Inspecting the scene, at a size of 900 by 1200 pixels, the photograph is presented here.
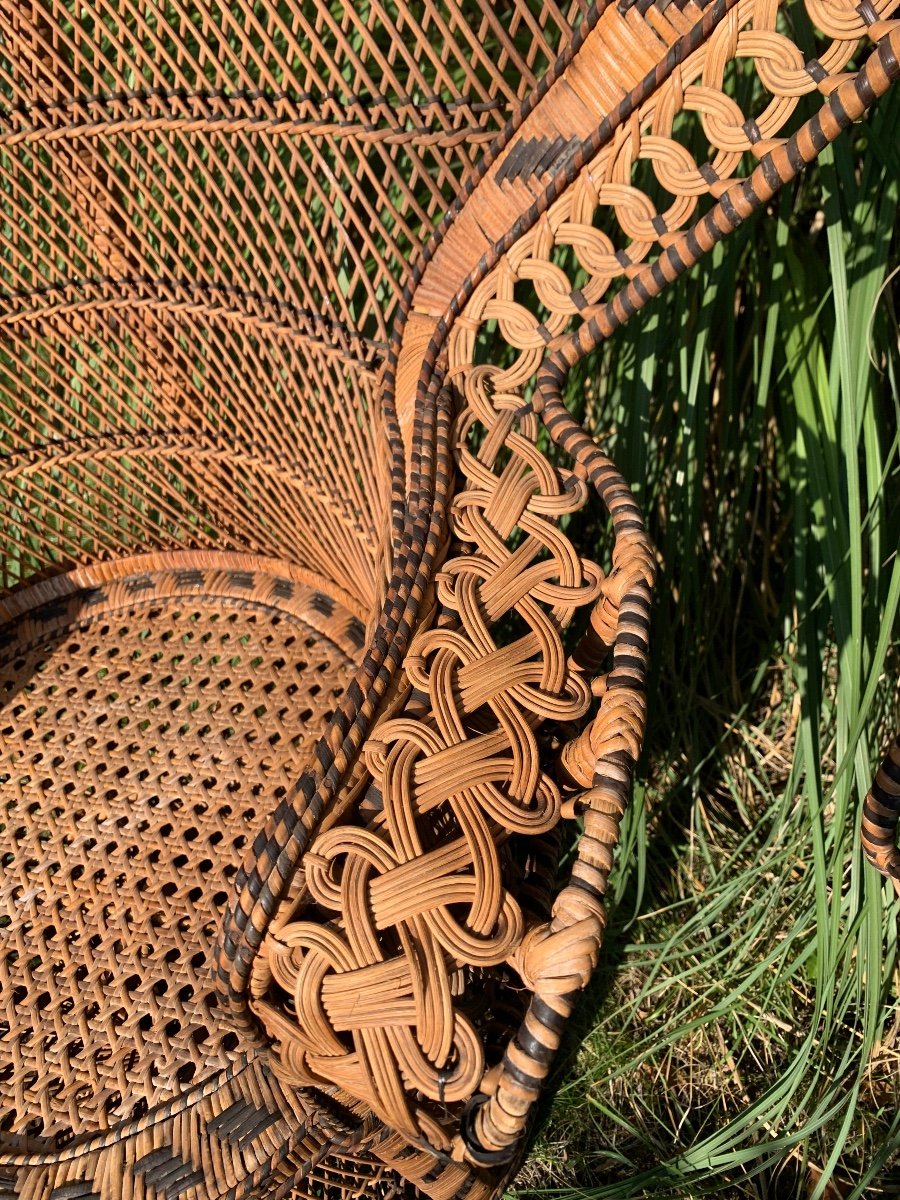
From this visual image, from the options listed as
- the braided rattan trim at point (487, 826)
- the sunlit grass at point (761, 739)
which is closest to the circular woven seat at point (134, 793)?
the braided rattan trim at point (487, 826)

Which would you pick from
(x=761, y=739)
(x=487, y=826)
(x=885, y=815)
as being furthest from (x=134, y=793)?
(x=761, y=739)

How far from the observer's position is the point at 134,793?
2.95 feet

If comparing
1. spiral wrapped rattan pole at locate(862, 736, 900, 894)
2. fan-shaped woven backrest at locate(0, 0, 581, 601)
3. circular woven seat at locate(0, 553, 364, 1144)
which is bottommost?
circular woven seat at locate(0, 553, 364, 1144)

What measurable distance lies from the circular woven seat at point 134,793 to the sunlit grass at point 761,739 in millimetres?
464

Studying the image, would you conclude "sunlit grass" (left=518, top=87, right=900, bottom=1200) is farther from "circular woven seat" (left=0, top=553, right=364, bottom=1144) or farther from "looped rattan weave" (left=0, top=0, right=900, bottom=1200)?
"circular woven seat" (left=0, top=553, right=364, bottom=1144)

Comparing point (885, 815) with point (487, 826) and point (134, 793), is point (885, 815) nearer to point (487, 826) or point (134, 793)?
point (487, 826)

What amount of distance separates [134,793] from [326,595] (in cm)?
29

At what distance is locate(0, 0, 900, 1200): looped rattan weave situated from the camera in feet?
1.70

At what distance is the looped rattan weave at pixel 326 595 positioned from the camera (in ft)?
1.70

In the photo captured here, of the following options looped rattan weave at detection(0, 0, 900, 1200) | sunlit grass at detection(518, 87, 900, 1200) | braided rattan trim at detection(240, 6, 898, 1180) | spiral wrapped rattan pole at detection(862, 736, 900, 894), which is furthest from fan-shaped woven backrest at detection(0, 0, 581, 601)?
spiral wrapped rattan pole at detection(862, 736, 900, 894)

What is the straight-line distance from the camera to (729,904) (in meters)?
1.24

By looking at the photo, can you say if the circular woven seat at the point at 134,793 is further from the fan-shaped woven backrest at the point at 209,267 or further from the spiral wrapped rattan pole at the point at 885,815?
the spiral wrapped rattan pole at the point at 885,815

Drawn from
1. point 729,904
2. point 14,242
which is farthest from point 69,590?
point 729,904

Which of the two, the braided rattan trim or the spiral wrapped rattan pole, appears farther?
the spiral wrapped rattan pole
